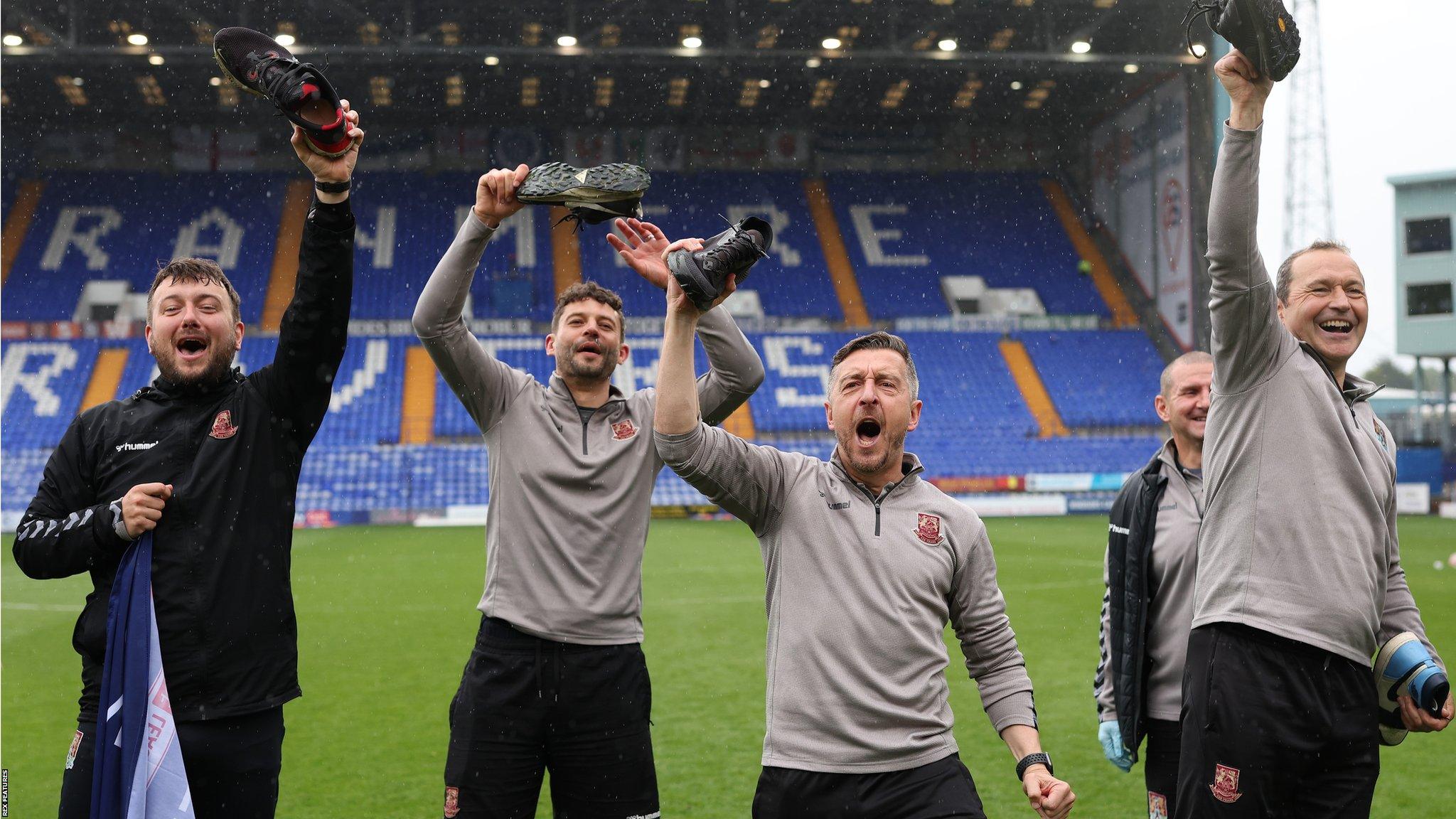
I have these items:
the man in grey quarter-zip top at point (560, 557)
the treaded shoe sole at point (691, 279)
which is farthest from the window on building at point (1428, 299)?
the treaded shoe sole at point (691, 279)

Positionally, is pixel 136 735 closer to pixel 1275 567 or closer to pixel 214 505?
pixel 214 505

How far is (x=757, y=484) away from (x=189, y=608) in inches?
56.2

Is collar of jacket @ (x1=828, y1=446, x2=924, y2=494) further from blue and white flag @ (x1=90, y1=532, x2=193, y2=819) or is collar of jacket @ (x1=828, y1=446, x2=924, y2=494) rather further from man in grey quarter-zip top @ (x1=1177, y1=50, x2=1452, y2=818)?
blue and white flag @ (x1=90, y1=532, x2=193, y2=819)

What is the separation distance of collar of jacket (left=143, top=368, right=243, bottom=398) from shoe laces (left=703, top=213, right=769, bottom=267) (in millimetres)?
1425

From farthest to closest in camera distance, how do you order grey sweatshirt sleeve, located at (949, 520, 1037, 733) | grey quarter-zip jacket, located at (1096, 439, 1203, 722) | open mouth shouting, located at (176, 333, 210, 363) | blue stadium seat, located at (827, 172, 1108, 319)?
blue stadium seat, located at (827, 172, 1108, 319) → grey quarter-zip jacket, located at (1096, 439, 1203, 722) → open mouth shouting, located at (176, 333, 210, 363) → grey sweatshirt sleeve, located at (949, 520, 1037, 733)

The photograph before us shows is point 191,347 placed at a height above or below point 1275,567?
above

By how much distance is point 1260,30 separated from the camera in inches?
95.9

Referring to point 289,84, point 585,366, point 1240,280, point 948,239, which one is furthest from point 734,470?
point 948,239

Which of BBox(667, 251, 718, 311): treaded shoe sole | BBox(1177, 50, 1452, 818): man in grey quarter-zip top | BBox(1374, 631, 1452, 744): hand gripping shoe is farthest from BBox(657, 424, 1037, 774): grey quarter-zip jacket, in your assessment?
BBox(1374, 631, 1452, 744): hand gripping shoe

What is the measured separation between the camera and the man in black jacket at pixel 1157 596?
3.56 meters

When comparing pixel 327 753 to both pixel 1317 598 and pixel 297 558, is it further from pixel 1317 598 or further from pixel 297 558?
pixel 297 558

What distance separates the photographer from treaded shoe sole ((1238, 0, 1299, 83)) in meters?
2.43

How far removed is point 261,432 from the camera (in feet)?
9.93

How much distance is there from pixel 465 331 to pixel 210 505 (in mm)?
954
